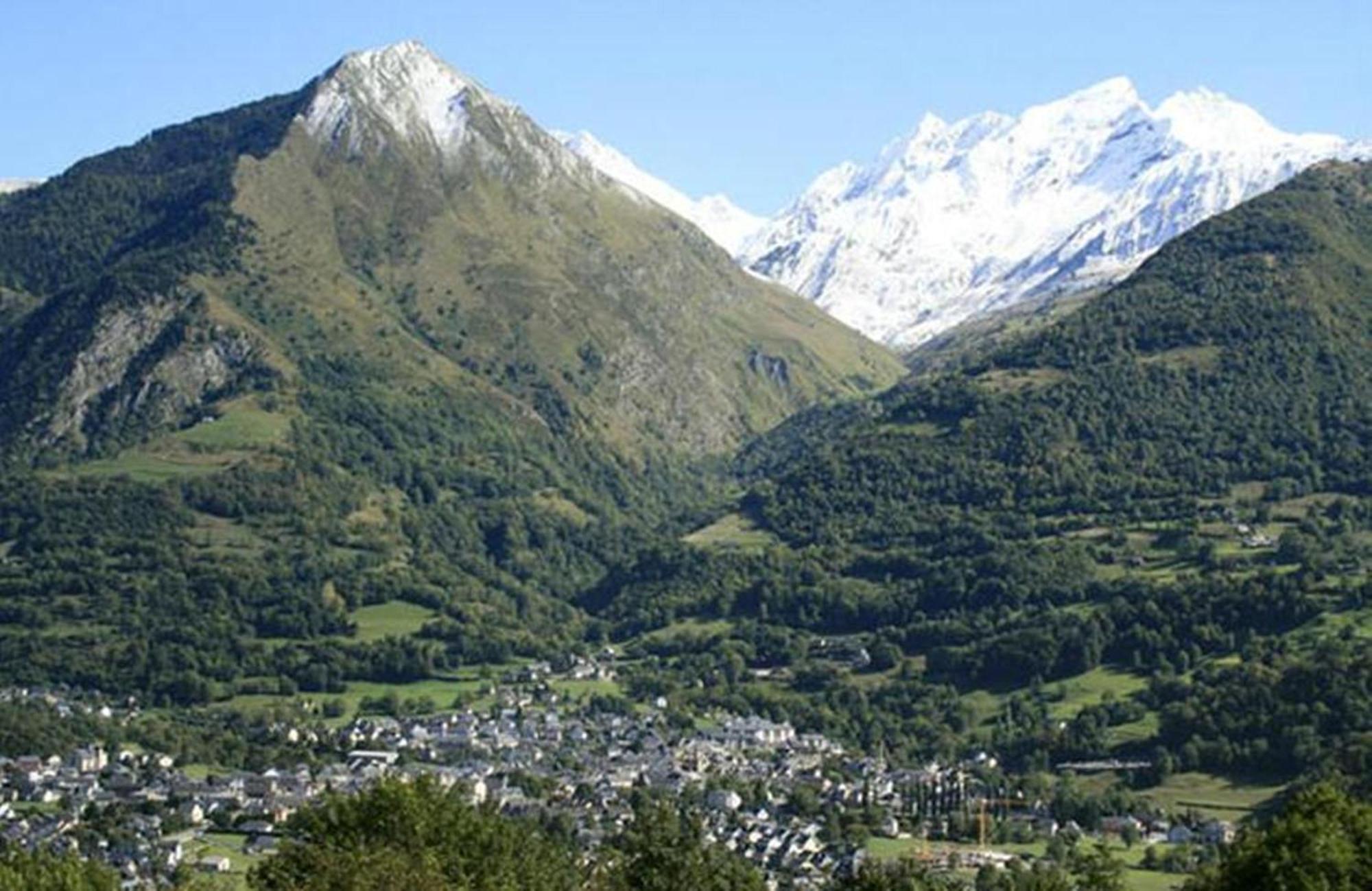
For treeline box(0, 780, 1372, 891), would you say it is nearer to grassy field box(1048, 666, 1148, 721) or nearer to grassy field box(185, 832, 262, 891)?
grassy field box(185, 832, 262, 891)

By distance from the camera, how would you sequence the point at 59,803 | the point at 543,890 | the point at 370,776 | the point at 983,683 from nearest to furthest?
the point at 543,890
the point at 59,803
the point at 370,776
the point at 983,683

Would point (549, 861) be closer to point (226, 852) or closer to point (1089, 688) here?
point (226, 852)

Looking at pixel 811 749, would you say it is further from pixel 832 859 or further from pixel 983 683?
pixel 832 859

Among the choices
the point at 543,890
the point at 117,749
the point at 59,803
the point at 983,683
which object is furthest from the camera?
the point at 983,683

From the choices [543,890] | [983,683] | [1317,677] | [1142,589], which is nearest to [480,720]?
[983,683]

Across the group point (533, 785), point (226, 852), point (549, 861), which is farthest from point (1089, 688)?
point (549, 861)
